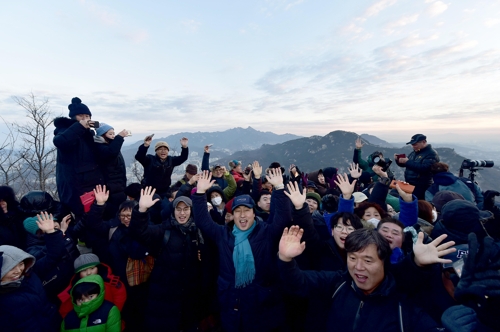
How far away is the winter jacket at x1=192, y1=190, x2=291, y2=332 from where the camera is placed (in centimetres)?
350

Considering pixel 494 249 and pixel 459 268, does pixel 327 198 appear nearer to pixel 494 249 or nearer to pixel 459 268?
pixel 459 268

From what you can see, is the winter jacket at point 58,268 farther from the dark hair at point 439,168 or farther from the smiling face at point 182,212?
the dark hair at point 439,168

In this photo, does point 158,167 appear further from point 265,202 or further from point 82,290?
point 82,290

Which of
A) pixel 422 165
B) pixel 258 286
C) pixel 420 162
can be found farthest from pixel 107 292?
pixel 420 162

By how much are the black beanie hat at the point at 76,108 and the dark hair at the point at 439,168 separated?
1001 centimetres

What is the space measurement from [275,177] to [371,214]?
7.53ft

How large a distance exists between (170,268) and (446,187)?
7.70m

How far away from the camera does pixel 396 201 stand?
638 cm

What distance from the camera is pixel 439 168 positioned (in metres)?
6.86

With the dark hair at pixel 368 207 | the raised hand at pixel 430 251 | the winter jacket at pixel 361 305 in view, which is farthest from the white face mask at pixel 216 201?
the raised hand at pixel 430 251

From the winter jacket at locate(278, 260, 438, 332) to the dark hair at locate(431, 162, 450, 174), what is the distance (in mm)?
6095

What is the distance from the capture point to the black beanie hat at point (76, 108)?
5629 millimetres

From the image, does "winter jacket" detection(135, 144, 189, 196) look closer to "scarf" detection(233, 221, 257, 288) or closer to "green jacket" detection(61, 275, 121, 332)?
"green jacket" detection(61, 275, 121, 332)

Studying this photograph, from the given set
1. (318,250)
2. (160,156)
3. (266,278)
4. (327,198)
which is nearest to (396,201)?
(327,198)
